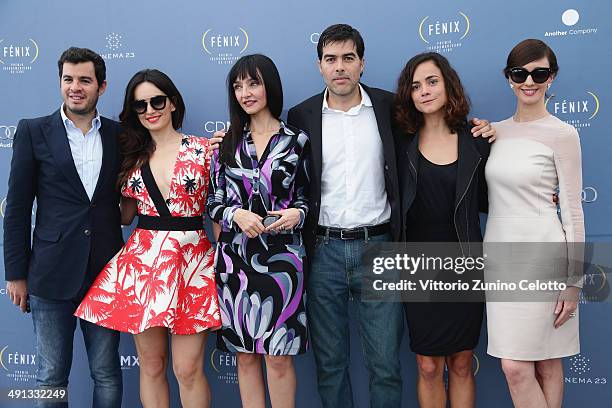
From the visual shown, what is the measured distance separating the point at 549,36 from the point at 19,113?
3.02 metres

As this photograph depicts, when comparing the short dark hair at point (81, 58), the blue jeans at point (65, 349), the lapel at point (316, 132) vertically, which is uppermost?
the short dark hair at point (81, 58)

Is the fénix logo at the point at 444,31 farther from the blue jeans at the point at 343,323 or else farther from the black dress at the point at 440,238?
the blue jeans at the point at 343,323

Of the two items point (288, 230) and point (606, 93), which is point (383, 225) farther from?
point (606, 93)

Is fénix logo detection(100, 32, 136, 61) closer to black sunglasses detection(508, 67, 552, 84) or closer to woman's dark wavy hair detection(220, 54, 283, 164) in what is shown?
woman's dark wavy hair detection(220, 54, 283, 164)

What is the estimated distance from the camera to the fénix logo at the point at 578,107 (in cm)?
259

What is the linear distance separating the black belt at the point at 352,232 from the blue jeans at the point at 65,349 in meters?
1.10

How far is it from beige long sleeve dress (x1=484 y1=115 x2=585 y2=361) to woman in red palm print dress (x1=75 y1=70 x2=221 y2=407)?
4.14ft

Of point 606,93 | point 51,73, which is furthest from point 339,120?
point 51,73

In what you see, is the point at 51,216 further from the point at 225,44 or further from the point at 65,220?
the point at 225,44

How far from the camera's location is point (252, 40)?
2.88m

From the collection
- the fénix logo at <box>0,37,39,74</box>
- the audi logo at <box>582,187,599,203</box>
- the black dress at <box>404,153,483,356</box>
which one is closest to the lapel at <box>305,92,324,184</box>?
the black dress at <box>404,153,483,356</box>

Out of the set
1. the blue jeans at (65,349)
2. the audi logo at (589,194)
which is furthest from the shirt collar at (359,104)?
the blue jeans at (65,349)

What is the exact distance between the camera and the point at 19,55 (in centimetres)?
309

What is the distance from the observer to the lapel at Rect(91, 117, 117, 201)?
2342 mm
